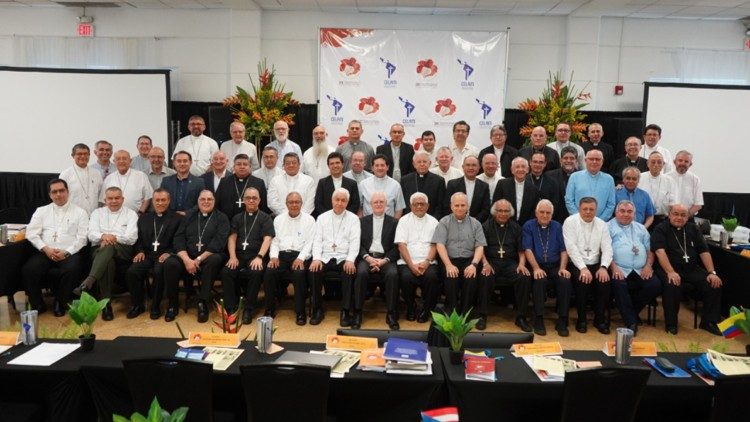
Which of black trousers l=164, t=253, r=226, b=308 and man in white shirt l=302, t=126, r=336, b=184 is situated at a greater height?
man in white shirt l=302, t=126, r=336, b=184

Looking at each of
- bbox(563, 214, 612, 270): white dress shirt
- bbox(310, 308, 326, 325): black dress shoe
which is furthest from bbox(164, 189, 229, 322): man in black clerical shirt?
bbox(563, 214, 612, 270): white dress shirt

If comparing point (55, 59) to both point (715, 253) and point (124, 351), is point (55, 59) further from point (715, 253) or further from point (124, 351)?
point (715, 253)

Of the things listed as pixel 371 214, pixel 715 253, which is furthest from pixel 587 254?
pixel 371 214

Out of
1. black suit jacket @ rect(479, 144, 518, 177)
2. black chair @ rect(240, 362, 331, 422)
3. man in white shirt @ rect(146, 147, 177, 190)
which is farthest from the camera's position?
black suit jacket @ rect(479, 144, 518, 177)

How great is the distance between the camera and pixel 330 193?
5.54m

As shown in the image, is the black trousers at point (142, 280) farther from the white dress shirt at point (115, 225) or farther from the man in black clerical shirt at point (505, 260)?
the man in black clerical shirt at point (505, 260)

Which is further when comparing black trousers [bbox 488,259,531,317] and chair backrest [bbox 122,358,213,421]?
black trousers [bbox 488,259,531,317]

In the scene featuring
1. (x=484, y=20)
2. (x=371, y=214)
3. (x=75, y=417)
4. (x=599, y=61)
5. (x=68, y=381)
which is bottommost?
(x=75, y=417)

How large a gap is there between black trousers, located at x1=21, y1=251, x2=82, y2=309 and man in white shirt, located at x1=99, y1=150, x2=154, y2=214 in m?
0.85

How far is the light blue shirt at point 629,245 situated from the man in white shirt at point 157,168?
180 inches

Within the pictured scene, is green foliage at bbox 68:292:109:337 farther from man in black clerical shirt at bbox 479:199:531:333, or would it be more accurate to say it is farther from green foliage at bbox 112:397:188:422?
man in black clerical shirt at bbox 479:199:531:333

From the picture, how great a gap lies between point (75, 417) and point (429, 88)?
6556 mm

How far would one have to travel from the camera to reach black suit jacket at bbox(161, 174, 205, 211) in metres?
5.58

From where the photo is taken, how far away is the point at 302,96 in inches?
330
